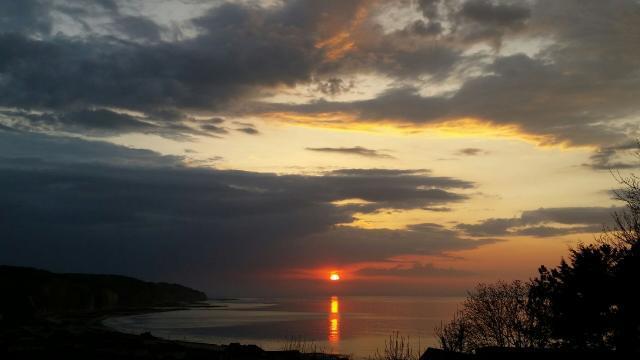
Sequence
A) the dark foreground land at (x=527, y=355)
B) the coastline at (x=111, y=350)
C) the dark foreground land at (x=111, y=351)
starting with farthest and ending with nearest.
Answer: the coastline at (x=111, y=350)
the dark foreground land at (x=111, y=351)
the dark foreground land at (x=527, y=355)

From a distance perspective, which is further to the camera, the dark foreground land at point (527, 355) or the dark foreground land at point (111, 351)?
the dark foreground land at point (111, 351)

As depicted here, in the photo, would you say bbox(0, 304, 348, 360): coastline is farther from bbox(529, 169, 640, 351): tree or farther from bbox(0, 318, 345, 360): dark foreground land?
bbox(529, 169, 640, 351): tree

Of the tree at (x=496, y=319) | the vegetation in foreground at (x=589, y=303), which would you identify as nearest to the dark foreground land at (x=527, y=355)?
the vegetation in foreground at (x=589, y=303)

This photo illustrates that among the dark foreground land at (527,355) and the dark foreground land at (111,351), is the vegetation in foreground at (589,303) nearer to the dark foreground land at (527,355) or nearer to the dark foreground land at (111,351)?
the dark foreground land at (527,355)

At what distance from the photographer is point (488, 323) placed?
58.3m

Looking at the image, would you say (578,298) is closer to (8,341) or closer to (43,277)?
(8,341)

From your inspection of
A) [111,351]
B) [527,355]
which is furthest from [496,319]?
[111,351]

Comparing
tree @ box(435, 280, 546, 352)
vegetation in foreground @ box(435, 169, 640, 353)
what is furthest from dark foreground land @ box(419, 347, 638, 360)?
tree @ box(435, 280, 546, 352)

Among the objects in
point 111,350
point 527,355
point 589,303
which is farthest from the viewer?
point 111,350

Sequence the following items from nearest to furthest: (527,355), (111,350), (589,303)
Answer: (527,355), (589,303), (111,350)

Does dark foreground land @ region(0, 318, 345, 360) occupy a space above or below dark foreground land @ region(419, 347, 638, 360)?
below

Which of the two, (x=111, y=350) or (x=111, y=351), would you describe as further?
(x=111, y=350)

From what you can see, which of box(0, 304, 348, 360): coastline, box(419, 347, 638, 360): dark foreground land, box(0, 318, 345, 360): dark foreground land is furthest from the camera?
box(0, 304, 348, 360): coastline

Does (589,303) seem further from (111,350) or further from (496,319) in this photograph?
(111,350)
